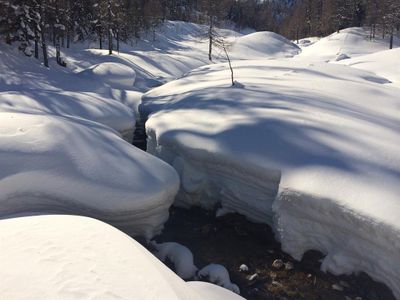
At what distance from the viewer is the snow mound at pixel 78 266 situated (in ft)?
9.70

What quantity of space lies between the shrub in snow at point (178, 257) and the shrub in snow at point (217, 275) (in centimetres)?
16

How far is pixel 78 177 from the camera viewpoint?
587cm

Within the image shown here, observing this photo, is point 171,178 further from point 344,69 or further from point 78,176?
point 344,69

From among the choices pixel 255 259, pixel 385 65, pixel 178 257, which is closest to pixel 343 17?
pixel 385 65

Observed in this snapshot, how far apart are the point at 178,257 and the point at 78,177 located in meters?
1.82

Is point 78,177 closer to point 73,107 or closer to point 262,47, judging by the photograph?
A: point 73,107

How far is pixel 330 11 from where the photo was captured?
54156 mm

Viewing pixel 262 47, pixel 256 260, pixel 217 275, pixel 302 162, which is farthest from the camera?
pixel 262 47

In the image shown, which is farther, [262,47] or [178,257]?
[262,47]

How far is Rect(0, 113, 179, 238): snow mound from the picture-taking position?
5664 millimetres

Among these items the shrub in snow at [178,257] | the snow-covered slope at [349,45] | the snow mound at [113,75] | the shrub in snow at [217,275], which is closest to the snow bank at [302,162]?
the shrub in snow at [217,275]

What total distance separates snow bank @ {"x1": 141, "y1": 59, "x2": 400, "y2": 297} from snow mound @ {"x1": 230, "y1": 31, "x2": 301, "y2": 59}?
27559 millimetres

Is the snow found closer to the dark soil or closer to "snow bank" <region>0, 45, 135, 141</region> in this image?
"snow bank" <region>0, 45, 135, 141</region>

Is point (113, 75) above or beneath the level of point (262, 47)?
beneath
